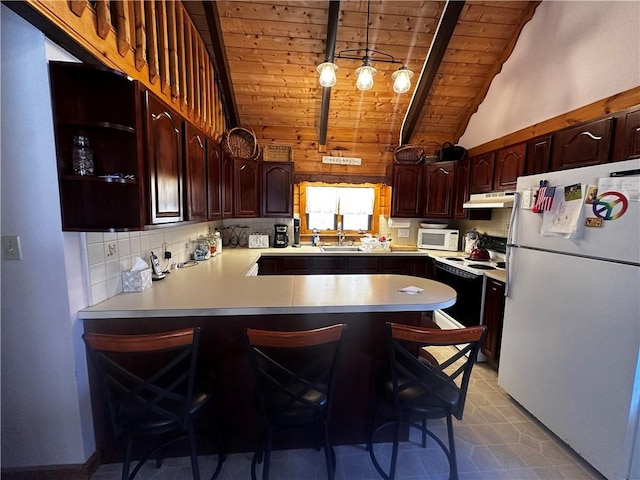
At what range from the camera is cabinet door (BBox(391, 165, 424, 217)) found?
3.97m

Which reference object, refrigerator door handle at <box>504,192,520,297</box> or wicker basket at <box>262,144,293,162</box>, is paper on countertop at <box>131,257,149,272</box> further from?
refrigerator door handle at <box>504,192,520,297</box>

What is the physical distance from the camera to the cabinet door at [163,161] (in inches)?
60.4

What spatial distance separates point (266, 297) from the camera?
5.50 feet

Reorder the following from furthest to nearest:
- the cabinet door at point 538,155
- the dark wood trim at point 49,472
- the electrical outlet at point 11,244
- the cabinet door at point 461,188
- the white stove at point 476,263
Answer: the cabinet door at point 461,188, the white stove at point 476,263, the cabinet door at point 538,155, the dark wood trim at point 49,472, the electrical outlet at point 11,244

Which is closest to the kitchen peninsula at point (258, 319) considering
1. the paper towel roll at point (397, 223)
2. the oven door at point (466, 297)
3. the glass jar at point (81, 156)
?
the glass jar at point (81, 156)

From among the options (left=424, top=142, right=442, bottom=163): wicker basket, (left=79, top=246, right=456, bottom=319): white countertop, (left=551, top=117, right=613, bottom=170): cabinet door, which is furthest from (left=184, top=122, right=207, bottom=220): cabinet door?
(left=424, top=142, right=442, bottom=163): wicker basket

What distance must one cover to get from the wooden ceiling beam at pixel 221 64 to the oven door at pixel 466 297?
335 cm

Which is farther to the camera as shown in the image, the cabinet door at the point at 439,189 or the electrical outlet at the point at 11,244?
the cabinet door at the point at 439,189

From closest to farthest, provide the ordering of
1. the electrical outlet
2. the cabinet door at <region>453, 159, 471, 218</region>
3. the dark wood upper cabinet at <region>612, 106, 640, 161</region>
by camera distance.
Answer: the electrical outlet
the dark wood upper cabinet at <region>612, 106, 640, 161</region>
the cabinet door at <region>453, 159, 471, 218</region>

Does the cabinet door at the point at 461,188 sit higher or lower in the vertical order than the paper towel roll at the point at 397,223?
higher

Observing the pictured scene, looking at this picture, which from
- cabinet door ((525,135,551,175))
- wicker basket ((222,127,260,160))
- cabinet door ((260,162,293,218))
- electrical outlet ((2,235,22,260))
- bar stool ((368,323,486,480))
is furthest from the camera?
cabinet door ((260,162,293,218))

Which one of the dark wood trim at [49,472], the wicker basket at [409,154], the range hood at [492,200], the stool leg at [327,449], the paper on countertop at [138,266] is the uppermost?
the wicker basket at [409,154]

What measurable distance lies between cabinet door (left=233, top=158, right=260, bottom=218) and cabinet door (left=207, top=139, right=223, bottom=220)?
0.52m

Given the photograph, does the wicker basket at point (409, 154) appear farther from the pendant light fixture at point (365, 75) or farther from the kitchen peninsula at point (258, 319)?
the kitchen peninsula at point (258, 319)
